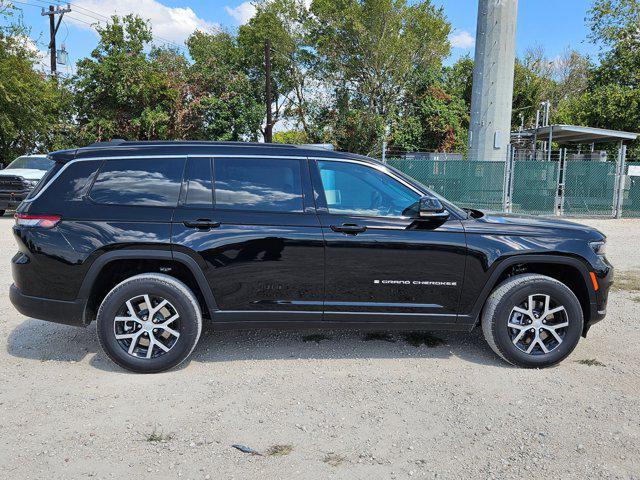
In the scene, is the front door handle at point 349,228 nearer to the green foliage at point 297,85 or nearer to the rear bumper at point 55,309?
the rear bumper at point 55,309

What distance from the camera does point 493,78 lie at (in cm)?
1770

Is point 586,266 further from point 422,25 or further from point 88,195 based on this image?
point 422,25

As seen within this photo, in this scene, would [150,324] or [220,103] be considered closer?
[150,324]

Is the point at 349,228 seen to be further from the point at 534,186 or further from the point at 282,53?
the point at 282,53

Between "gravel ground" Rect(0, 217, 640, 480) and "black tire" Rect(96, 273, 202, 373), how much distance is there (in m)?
0.16

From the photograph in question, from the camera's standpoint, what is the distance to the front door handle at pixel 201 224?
13.6 feet

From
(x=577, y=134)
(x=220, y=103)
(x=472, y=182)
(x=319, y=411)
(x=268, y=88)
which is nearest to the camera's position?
(x=319, y=411)

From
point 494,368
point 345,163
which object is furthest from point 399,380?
point 345,163

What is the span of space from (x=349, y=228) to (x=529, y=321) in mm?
1699

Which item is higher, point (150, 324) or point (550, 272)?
point (550, 272)

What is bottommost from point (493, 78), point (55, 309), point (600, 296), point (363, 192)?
point (55, 309)

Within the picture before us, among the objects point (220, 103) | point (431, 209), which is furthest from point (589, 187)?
point (220, 103)

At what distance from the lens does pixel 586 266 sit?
434 centimetres

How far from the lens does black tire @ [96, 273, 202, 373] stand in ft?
13.5
